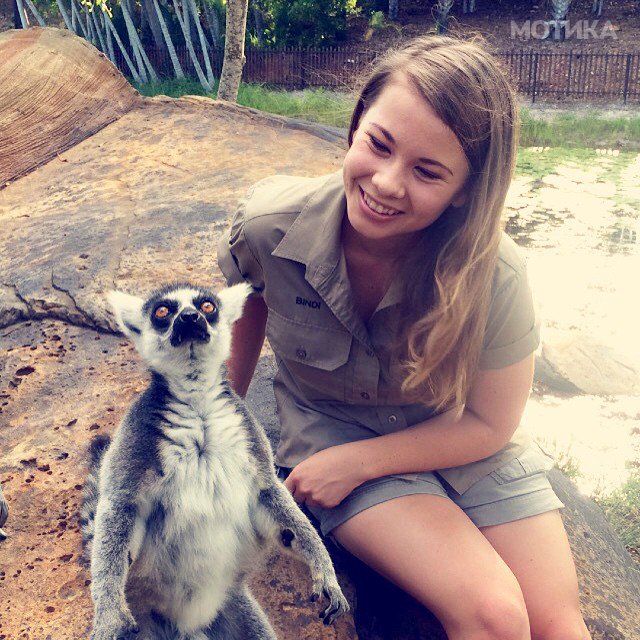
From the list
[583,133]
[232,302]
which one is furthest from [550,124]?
[232,302]

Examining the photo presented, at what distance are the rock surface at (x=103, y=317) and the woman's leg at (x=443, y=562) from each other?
0.28 meters

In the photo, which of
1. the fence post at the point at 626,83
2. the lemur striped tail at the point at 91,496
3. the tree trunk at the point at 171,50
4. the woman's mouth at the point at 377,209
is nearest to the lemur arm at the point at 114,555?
the lemur striped tail at the point at 91,496

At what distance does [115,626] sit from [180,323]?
0.72m

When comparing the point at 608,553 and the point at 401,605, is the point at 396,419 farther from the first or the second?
the point at 608,553

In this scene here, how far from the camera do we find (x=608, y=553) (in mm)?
2828

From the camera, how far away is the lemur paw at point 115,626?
5.52 ft

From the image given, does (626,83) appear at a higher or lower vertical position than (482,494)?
lower

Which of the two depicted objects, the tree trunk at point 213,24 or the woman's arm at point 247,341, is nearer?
the woman's arm at point 247,341

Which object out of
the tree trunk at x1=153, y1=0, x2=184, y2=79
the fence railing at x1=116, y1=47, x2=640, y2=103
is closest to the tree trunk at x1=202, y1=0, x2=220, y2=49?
the fence railing at x1=116, y1=47, x2=640, y2=103

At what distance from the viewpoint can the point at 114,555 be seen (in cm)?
177

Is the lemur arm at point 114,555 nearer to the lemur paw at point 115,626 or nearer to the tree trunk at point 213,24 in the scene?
the lemur paw at point 115,626

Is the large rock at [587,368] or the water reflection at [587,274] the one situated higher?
the large rock at [587,368]

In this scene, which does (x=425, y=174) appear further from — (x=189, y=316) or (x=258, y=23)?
(x=258, y=23)

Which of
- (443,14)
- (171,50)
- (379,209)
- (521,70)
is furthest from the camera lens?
(443,14)
